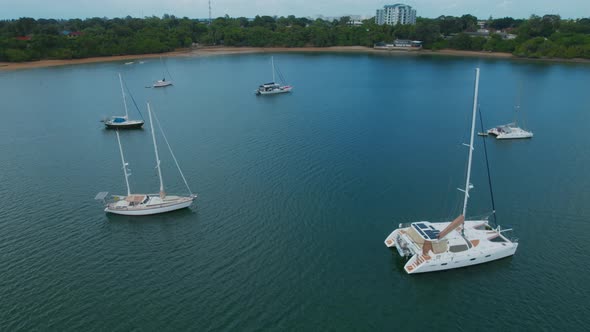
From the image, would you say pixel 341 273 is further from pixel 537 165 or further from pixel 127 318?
pixel 537 165

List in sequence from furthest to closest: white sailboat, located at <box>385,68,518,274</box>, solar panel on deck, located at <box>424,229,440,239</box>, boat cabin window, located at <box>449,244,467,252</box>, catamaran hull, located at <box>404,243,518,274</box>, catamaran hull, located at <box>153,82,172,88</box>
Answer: catamaran hull, located at <box>153,82,172,88</box>
solar panel on deck, located at <box>424,229,440,239</box>
boat cabin window, located at <box>449,244,467,252</box>
white sailboat, located at <box>385,68,518,274</box>
catamaran hull, located at <box>404,243,518,274</box>

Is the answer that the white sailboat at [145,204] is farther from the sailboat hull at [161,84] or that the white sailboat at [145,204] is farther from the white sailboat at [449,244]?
the sailboat hull at [161,84]

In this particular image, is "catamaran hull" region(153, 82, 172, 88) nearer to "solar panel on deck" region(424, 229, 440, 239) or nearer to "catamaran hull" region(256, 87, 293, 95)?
"catamaran hull" region(256, 87, 293, 95)

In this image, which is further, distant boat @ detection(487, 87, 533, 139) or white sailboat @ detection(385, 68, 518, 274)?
distant boat @ detection(487, 87, 533, 139)

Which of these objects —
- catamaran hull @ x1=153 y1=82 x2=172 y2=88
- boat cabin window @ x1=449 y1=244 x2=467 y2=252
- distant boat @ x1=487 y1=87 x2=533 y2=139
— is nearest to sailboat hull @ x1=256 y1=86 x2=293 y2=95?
catamaran hull @ x1=153 y1=82 x2=172 y2=88

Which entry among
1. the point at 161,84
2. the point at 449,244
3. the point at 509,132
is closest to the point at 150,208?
the point at 449,244

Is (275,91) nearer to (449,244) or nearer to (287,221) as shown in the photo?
(287,221)
